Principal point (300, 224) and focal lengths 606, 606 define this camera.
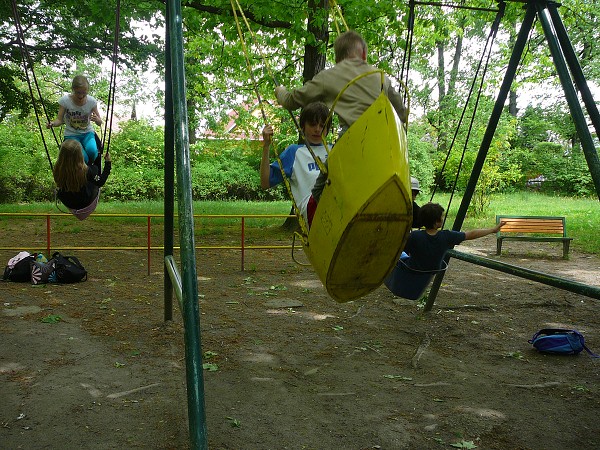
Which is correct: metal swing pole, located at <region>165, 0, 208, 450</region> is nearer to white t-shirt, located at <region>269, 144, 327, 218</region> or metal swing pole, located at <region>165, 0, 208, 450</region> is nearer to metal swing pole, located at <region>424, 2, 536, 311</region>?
white t-shirt, located at <region>269, 144, 327, 218</region>

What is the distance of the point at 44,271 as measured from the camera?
24.0 feet

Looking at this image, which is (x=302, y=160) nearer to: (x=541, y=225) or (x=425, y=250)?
(x=425, y=250)

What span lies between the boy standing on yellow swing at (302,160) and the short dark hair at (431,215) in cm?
129

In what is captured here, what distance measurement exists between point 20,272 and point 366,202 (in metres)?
5.98

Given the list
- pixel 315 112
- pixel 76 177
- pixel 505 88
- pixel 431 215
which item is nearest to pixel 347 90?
pixel 315 112

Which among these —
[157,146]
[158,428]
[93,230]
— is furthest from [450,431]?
[157,146]

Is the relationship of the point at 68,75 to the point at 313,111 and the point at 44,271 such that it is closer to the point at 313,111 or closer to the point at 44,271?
the point at 44,271

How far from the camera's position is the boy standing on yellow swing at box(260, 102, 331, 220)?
11.0 ft

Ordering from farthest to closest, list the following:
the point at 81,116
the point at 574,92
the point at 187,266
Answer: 1. the point at 81,116
2. the point at 574,92
3. the point at 187,266

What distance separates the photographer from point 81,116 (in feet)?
17.3

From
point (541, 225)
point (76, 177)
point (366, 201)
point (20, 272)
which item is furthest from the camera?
point (541, 225)

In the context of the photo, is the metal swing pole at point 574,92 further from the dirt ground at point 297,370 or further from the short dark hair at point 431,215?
the dirt ground at point 297,370

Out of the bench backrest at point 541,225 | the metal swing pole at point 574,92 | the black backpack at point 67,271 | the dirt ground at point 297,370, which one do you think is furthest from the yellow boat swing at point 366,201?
the bench backrest at point 541,225

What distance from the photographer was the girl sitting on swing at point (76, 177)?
4.91 meters
